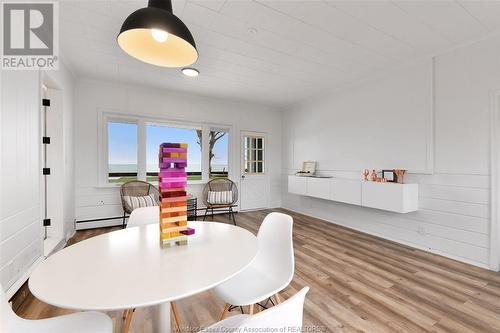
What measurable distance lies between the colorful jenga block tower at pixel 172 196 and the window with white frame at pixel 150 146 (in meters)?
3.00

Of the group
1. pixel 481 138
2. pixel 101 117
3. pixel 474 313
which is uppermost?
pixel 101 117

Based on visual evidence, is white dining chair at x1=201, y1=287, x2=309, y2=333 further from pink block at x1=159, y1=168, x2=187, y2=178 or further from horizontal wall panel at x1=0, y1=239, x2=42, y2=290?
horizontal wall panel at x1=0, y1=239, x2=42, y2=290

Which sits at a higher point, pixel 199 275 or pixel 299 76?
pixel 299 76

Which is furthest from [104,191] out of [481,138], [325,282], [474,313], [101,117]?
[481,138]

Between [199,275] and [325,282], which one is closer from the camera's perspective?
[199,275]

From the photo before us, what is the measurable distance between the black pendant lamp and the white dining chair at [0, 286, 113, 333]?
4.30 feet

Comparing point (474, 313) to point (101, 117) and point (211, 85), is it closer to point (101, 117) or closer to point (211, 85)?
point (211, 85)

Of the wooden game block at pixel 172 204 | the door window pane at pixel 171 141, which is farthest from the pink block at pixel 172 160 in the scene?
the door window pane at pixel 171 141

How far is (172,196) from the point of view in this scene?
1240mm

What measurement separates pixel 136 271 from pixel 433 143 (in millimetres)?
3593

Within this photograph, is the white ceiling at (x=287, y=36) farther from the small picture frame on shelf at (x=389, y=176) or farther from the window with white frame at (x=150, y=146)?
the small picture frame on shelf at (x=389, y=176)

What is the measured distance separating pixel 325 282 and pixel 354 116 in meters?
2.93

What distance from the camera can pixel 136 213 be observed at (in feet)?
6.40

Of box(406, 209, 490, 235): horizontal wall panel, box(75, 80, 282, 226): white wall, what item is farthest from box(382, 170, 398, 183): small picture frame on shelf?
box(75, 80, 282, 226): white wall
